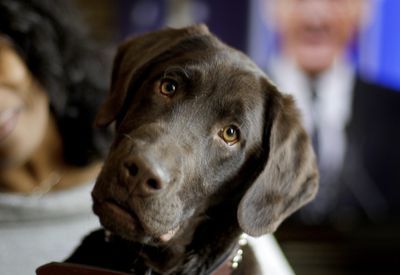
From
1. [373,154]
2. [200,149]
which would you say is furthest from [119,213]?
[373,154]

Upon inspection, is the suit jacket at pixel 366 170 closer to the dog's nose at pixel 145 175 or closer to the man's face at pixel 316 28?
the man's face at pixel 316 28

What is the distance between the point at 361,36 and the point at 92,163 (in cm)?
177

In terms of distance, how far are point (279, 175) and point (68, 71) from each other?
0.78m

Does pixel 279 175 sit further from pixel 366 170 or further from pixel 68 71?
pixel 366 170

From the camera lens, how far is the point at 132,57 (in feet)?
5.02

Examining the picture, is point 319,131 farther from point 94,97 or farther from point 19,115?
point 19,115

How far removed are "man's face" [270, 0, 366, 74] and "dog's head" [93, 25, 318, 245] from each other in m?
1.74

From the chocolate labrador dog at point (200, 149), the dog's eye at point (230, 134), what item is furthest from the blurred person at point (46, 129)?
the dog's eye at point (230, 134)

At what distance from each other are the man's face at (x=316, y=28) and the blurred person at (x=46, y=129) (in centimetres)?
142

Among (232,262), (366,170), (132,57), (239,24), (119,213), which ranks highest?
(132,57)

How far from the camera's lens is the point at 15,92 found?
1.70m

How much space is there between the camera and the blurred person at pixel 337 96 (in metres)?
3.20

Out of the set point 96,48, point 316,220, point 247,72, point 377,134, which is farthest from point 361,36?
point 247,72

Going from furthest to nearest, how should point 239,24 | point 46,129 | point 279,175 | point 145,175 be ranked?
point 239,24 < point 46,129 < point 279,175 < point 145,175
